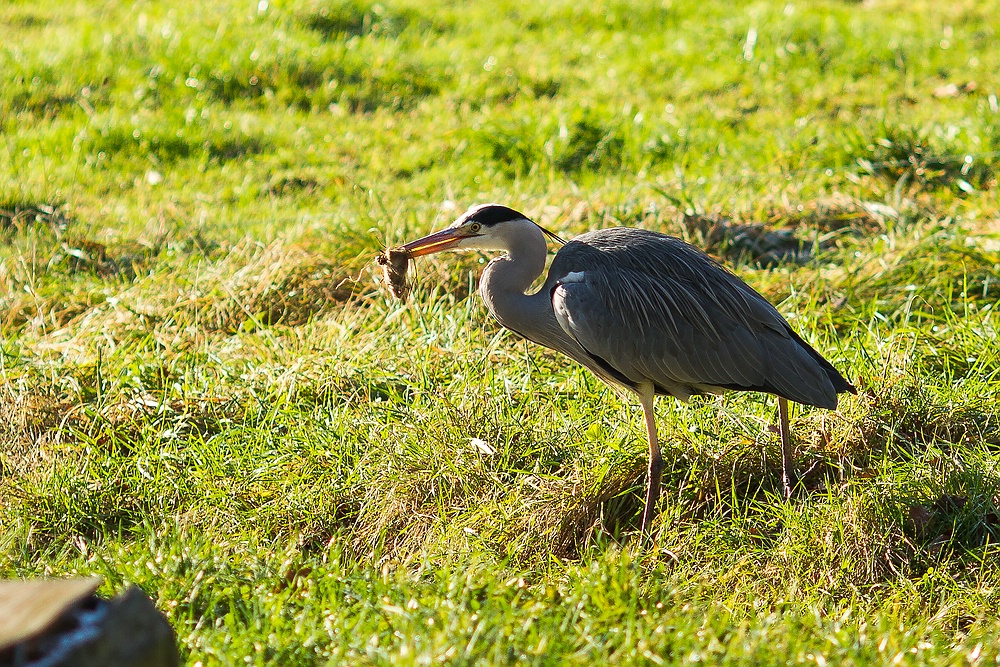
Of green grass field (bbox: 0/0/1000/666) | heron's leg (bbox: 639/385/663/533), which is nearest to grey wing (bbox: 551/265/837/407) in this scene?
heron's leg (bbox: 639/385/663/533)

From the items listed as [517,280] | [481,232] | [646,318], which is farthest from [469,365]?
Result: [646,318]

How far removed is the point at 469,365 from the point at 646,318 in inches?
36.1

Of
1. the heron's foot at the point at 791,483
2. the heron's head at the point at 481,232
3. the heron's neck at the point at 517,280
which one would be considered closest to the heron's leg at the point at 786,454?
the heron's foot at the point at 791,483

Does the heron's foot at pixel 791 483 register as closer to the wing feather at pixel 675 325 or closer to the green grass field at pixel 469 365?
the green grass field at pixel 469 365

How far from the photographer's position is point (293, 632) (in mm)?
2814

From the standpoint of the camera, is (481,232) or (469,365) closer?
(481,232)

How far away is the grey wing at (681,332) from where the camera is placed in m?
3.60

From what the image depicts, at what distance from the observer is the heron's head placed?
12.1 ft

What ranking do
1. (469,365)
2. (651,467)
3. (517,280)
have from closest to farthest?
(651,467), (517,280), (469,365)

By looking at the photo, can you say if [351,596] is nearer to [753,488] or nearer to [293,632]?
[293,632]

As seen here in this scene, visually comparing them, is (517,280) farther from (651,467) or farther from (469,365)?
(651,467)

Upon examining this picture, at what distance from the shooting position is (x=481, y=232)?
3.70 m

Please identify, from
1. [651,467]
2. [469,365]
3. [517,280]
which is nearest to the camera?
[651,467]

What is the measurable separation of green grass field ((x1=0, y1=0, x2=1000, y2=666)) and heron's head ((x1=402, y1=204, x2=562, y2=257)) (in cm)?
64
